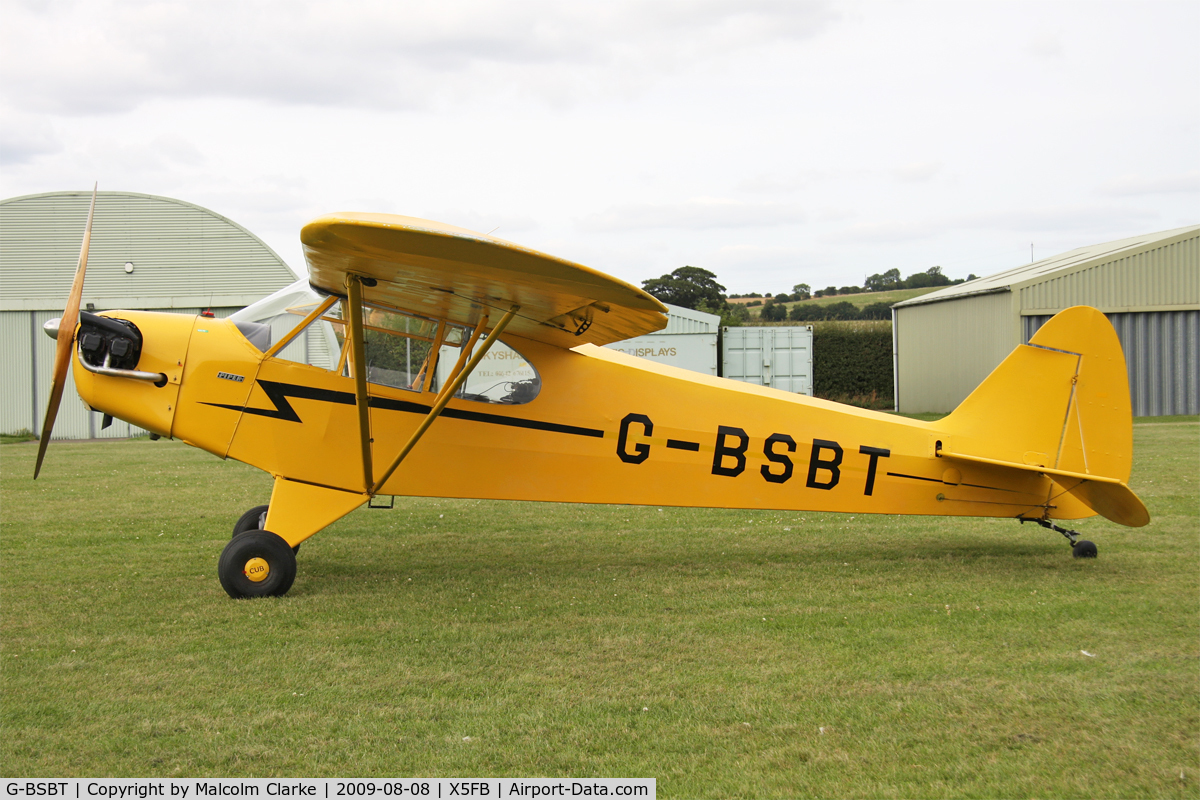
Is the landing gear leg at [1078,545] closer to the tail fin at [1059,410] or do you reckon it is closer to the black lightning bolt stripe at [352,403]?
the tail fin at [1059,410]

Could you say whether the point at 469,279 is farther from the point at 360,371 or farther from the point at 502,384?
the point at 502,384

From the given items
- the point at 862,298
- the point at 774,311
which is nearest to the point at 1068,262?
the point at 774,311

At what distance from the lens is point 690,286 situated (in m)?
57.8

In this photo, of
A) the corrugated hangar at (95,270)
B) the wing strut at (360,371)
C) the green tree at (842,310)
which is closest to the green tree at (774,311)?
the green tree at (842,310)

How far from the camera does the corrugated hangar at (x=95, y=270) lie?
23844 millimetres

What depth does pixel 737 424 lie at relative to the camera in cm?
696

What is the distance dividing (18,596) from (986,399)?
7944 millimetres

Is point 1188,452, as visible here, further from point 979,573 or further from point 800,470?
point 800,470

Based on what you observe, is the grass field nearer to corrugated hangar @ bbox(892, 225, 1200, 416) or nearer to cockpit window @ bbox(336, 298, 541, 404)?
cockpit window @ bbox(336, 298, 541, 404)

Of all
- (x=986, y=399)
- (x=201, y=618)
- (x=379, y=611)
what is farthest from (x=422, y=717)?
(x=986, y=399)

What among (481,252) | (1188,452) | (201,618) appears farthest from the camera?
(1188,452)

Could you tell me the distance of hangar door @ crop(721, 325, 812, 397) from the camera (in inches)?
958

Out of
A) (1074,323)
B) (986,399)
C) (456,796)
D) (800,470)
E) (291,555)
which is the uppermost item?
(1074,323)

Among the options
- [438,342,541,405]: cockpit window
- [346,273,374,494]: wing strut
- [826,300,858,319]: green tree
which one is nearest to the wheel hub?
[346,273,374,494]: wing strut
